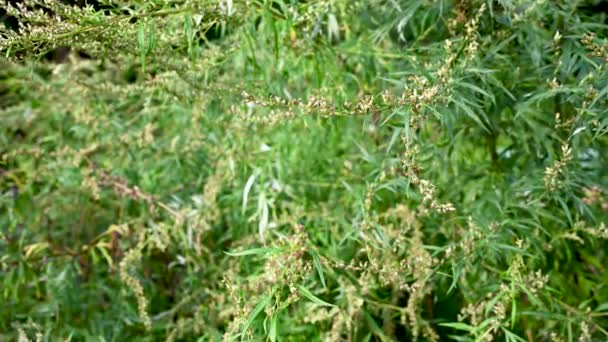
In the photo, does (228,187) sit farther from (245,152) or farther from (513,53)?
(513,53)

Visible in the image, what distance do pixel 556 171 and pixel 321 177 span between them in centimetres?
71

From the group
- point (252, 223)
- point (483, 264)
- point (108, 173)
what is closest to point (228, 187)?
point (252, 223)

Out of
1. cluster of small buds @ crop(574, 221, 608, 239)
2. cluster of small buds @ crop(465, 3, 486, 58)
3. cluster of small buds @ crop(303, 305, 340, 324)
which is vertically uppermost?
cluster of small buds @ crop(465, 3, 486, 58)

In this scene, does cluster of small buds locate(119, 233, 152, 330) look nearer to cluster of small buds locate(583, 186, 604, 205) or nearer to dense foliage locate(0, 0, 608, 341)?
dense foliage locate(0, 0, 608, 341)

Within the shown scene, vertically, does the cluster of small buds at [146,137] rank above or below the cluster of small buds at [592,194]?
above

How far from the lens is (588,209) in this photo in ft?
5.01

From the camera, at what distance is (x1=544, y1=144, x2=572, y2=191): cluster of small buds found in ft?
4.39

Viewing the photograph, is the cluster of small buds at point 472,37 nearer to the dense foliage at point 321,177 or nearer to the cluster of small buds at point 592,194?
the dense foliage at point 321,177

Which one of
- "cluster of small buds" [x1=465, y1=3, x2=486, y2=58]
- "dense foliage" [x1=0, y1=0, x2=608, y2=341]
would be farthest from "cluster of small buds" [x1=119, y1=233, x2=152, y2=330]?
"cluster of small buds" [x1=465, y1=3, x2=486, y2=58]

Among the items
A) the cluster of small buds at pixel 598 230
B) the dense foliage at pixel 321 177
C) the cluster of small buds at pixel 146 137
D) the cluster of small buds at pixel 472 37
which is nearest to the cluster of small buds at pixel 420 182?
the dense foliage at pixel 321 177

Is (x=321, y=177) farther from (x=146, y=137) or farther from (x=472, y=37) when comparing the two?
(x=472, y=37)

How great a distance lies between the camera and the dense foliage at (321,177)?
136 cm

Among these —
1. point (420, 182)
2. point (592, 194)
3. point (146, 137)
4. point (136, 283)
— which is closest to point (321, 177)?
point (146, 137)

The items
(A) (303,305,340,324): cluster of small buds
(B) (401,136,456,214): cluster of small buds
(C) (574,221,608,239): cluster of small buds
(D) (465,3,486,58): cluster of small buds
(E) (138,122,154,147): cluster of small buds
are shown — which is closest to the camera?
(B) (401,136,456,214): cluster of small buds
